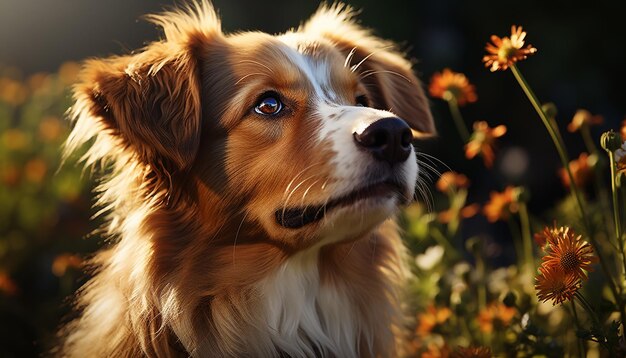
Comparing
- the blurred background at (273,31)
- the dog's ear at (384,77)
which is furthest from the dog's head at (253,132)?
the blurred background at (273,31)

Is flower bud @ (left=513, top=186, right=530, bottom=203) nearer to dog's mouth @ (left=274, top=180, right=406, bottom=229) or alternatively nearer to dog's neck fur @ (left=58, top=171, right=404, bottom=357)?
dog's neck fur @ (left=58, top=171, right=404, bottom=357)

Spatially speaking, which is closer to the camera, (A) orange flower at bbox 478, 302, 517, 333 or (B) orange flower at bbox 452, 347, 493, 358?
(B) orange flower at bbox 452, 347, 493, 358

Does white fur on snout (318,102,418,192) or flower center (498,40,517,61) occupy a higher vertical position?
flower center (498,40,517,61)

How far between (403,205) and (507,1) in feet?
16.8

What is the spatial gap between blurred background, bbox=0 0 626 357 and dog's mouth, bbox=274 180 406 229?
1.59m

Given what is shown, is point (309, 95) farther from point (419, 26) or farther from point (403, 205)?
point (419, 26)

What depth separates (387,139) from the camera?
2510 mm

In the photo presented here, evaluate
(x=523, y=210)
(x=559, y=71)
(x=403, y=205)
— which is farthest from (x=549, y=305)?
(x=559, y=71)

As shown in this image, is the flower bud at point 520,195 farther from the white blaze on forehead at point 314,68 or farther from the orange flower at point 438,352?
the white blaze on forehead at point 314,68

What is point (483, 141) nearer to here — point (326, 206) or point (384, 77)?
point (384, 77)

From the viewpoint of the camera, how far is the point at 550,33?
6918 millimetres

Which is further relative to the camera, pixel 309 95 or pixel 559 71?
pixel 559 71

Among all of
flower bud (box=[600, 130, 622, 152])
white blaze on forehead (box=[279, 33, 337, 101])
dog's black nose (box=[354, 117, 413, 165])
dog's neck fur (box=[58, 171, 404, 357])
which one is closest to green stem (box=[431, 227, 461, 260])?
dog's neck fur (box=[58, 171, 404, 357])

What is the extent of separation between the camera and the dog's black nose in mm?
2471
